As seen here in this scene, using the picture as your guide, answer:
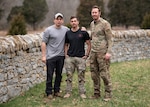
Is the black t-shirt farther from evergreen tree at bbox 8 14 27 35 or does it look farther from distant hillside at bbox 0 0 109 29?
distant hillside at bbox 0 0 109 29

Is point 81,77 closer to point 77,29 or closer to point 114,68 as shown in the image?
point 77,29

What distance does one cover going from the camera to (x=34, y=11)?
84.8 ft

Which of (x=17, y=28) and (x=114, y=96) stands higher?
(x=17, y=28)

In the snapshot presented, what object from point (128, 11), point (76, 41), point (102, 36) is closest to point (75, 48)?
point (76, 41)

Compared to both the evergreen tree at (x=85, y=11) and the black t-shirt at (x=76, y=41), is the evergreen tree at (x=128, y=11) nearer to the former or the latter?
the evergreen tree at (x=85, y=11)

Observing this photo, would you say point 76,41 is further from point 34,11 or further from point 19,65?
point 34,11

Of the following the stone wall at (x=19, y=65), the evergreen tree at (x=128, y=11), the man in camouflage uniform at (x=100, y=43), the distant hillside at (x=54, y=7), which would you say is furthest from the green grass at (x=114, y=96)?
the distant hillside at (x=54, y=7)

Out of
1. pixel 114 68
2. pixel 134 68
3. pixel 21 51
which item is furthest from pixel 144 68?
pixel 21 51

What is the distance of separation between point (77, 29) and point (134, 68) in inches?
164

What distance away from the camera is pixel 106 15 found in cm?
2673

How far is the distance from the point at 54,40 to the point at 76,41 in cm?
41

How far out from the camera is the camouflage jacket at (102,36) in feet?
15.6

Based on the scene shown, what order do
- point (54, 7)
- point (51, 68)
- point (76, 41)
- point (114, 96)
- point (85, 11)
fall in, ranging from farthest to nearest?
point (54, 7), point (85, 11), point (114, 96), point (51, 68), point (76, 41)

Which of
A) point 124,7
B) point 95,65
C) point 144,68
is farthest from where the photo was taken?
point 124,7
